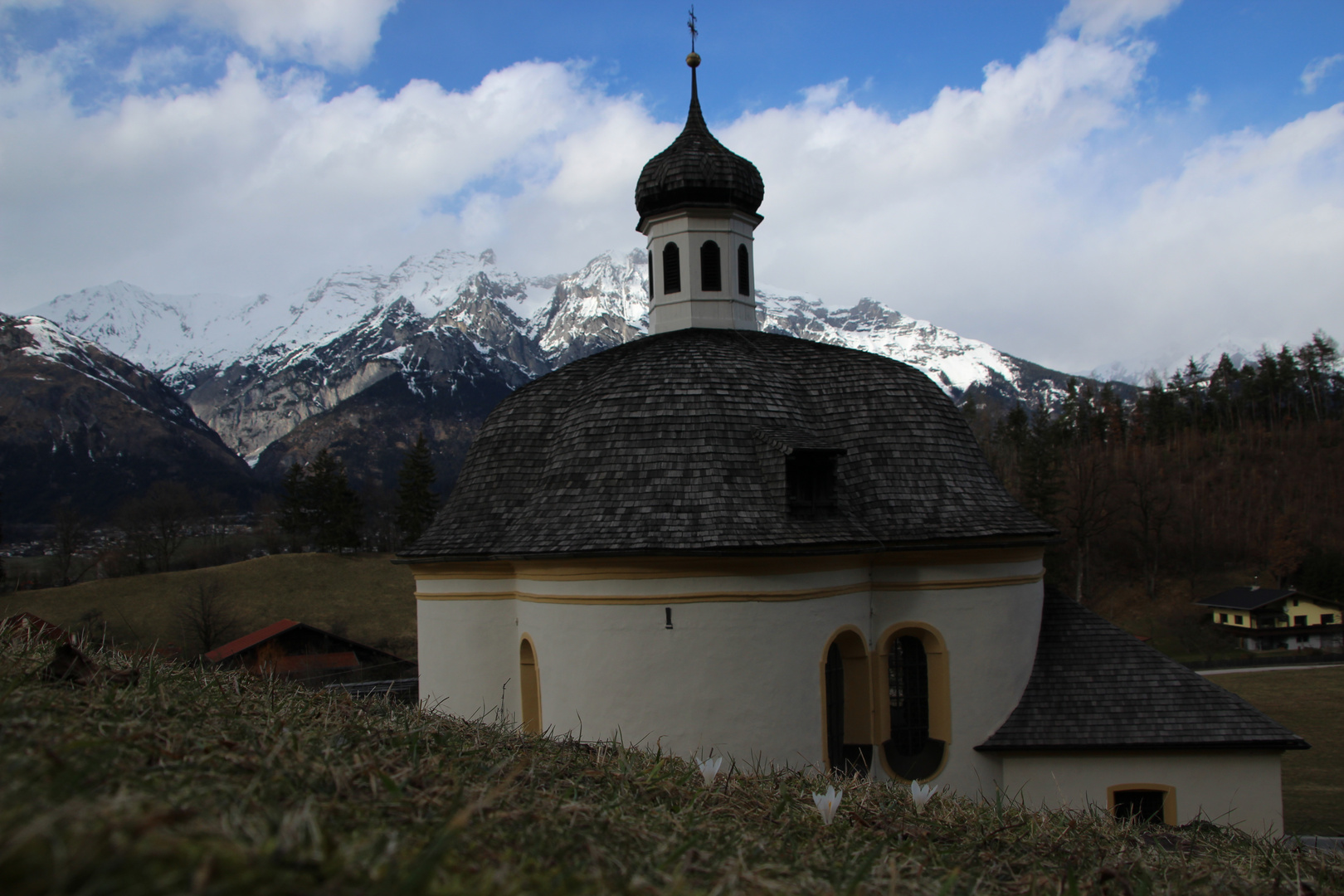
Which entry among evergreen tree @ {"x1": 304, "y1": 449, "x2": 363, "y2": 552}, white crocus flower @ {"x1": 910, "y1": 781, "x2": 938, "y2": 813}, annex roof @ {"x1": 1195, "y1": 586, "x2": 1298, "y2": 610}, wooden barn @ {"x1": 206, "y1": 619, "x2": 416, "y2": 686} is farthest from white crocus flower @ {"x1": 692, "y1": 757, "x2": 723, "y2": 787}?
evergreen tree @ {"x1": 304, "y1": 449, "x2": 363, "y2": 552}

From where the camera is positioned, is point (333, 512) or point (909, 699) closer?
point (909, 699)

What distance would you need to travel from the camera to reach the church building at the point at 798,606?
1064 cm

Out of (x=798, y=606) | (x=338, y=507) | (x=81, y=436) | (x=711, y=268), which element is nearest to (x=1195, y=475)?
(x=338, y=507)

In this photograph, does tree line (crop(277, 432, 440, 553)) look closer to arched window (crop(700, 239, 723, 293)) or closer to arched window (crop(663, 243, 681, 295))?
arched window (crop(663, 243, 681, 295))

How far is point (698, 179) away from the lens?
1639 centimetres

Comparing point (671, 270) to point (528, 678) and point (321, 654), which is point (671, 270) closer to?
point (528, 678)

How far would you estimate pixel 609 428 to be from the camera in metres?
A: 11.6

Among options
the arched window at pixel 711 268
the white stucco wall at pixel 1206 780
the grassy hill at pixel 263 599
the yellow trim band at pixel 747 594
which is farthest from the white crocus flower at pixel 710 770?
the grassy hill at pixel 263 599

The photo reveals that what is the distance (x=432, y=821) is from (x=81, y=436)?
145 m

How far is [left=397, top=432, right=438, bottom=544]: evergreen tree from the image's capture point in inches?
2266

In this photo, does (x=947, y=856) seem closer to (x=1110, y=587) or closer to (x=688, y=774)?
(x=688, y=774)

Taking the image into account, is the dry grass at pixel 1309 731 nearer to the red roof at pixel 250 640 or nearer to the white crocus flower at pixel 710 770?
the white crocus flower at pixel 710 770

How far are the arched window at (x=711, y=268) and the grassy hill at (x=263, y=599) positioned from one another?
31455mm

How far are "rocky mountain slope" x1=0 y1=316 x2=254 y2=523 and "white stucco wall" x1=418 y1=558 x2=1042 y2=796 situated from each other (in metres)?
108
